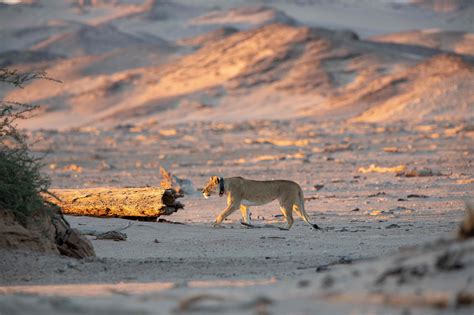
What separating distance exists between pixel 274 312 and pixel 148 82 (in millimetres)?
77388

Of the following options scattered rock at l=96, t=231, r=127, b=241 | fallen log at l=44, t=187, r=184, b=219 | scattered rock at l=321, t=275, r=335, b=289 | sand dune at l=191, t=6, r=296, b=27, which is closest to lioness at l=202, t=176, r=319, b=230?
fallen log at l=44, t=187, r=184, b=219

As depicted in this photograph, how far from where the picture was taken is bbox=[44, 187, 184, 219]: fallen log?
42.6 feet

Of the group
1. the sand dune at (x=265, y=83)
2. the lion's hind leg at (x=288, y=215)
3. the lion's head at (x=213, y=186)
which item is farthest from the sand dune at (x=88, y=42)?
the lion's hind leg at (x=288, y=215)

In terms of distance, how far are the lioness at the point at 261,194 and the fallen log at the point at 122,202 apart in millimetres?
862

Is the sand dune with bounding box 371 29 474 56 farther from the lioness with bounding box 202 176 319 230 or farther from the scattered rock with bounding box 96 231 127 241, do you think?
the scattered rock with bounding box 96 231 127 241

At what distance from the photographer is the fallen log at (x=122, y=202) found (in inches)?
511

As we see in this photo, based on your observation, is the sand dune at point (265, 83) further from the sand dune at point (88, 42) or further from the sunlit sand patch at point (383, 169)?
the sand dune at point (88, 42)

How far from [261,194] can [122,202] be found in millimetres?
2085

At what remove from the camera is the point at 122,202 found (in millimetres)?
13188

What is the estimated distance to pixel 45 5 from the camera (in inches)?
7160

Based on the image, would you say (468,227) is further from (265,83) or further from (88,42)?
(88,42)

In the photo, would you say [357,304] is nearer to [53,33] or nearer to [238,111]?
[238,111]

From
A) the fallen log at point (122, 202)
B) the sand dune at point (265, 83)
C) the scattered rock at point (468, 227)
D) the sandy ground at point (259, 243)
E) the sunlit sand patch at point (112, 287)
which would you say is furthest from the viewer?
the sand dune at point (265, 83)

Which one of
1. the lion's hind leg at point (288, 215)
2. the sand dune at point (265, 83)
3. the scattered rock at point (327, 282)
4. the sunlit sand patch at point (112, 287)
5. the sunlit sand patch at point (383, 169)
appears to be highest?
the scattered rock at point (327, 282)
